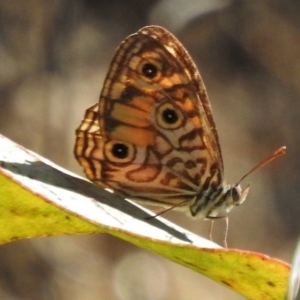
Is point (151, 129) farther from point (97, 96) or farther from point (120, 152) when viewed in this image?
point (97, 96)

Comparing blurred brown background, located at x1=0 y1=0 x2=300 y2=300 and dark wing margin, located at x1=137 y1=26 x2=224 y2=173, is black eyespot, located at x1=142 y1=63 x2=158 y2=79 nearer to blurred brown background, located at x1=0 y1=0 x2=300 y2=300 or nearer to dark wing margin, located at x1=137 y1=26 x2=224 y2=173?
dark wing margin, located at x1=137 y1=26 x2=224 y2=173

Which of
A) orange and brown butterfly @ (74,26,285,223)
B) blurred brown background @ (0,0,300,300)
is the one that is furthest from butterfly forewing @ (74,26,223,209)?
blurred brown background @ (0,0,300,300)

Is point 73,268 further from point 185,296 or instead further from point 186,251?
point 186,251

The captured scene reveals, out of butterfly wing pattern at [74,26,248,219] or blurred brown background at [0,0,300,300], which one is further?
blurred brown background at [0,0,300,300]

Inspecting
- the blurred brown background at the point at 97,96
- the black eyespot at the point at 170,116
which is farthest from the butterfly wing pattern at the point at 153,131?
the blurred brown background at the point at 97,96

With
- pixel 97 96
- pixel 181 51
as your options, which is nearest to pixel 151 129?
pixel 181 51

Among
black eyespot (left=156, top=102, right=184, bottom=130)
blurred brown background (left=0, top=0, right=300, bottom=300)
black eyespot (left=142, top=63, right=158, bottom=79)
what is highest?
black eyespot (left=142, top=63, right=158, bottom=79)
